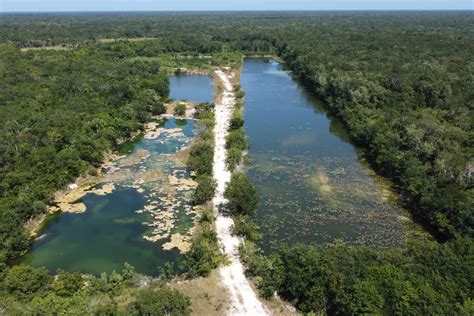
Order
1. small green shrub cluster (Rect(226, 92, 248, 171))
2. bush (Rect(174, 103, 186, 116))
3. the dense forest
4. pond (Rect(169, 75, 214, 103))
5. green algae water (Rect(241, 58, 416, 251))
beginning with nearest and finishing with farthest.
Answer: the dense forest, green algae water (Rect(241, 58, 416, 251)), small green shrub cluster (Rect(226, 92, 248, 171)), bush (Rect(174, 103, 186, 116)), pond (Rect(169, 75, 214, 103))

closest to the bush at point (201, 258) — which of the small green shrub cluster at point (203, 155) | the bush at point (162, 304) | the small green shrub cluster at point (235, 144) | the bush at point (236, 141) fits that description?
the bush at point (162, 304)

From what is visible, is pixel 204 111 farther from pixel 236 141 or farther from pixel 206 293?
pixel 206 293

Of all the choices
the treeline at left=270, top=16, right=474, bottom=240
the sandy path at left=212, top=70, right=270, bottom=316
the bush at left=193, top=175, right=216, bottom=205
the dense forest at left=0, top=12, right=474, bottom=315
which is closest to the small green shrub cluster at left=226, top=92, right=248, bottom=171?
the dense forest at left=0, top=12, right=474, bottom=315

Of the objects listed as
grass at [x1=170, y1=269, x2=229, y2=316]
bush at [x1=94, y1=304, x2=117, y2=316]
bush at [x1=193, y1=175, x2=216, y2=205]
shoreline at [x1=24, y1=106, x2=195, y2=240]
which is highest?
bush at [x1=193, y1=175, x2=216, y2=205]

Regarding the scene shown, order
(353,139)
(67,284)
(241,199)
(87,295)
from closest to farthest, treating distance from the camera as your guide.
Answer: (87,295), (67,284), (241,199), (353,139)

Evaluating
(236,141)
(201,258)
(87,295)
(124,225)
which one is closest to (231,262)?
(201,258)

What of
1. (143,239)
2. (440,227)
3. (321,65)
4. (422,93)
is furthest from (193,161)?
(321,65)

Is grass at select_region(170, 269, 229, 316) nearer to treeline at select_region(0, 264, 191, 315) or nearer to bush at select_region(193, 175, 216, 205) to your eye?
treeline at select_region(0, 264, 191, 315)
